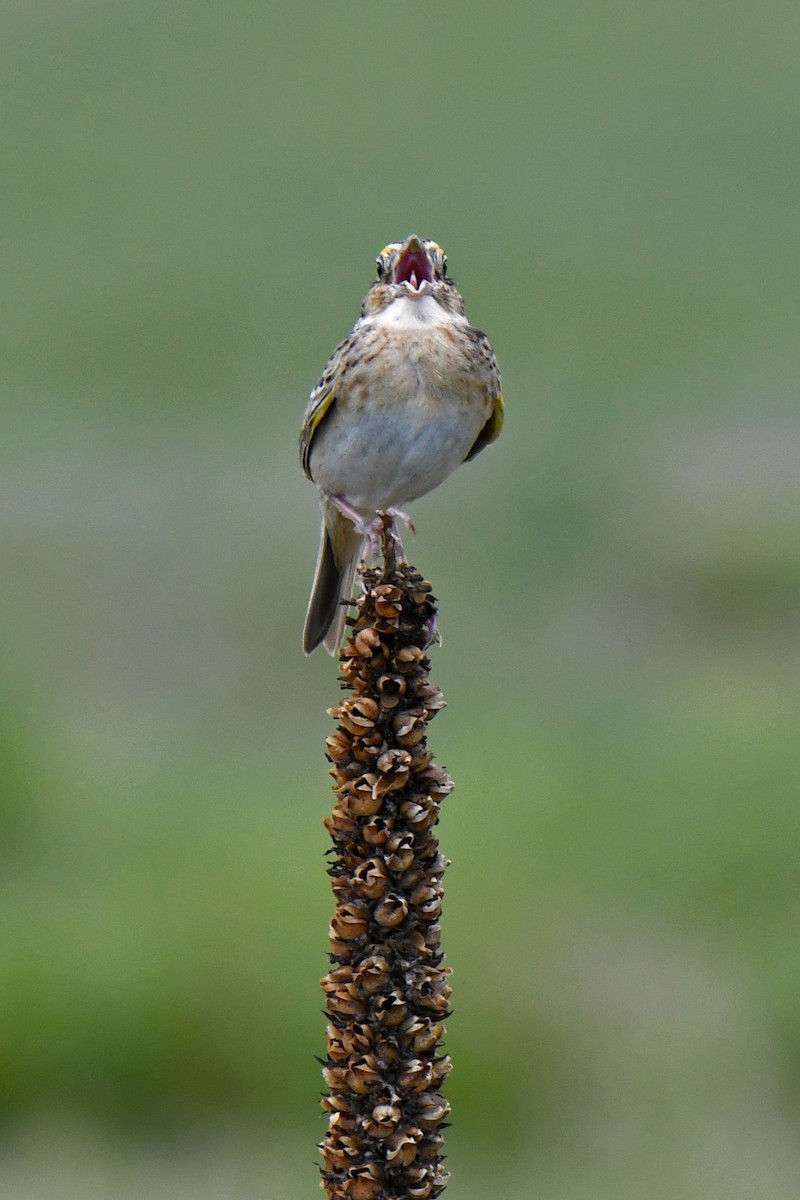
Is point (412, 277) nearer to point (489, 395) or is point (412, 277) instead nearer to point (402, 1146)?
point (489, 395)

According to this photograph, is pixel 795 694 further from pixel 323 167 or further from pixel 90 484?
pixel 323 167

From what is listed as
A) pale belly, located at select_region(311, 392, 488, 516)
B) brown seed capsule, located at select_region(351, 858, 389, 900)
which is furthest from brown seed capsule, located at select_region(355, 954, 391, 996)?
pale belly, located at select_region(311, 392, 488, 516)

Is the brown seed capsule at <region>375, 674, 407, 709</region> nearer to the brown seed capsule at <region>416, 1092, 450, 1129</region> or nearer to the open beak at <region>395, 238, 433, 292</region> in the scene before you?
the brown seed capsule at <region>416, 1092, 450, 1129</region>

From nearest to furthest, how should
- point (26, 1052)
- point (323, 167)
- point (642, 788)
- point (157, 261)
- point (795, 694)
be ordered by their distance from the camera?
point (26, 1052) → point (642, 788) → point (795, 694) → point (157, 261) → point (323, 167)

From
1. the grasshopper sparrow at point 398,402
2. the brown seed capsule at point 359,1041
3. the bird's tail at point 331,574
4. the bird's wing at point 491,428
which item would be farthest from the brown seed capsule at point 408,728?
the bird's wing at point 491,428

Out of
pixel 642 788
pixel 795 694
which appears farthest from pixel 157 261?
pixel 642 788
